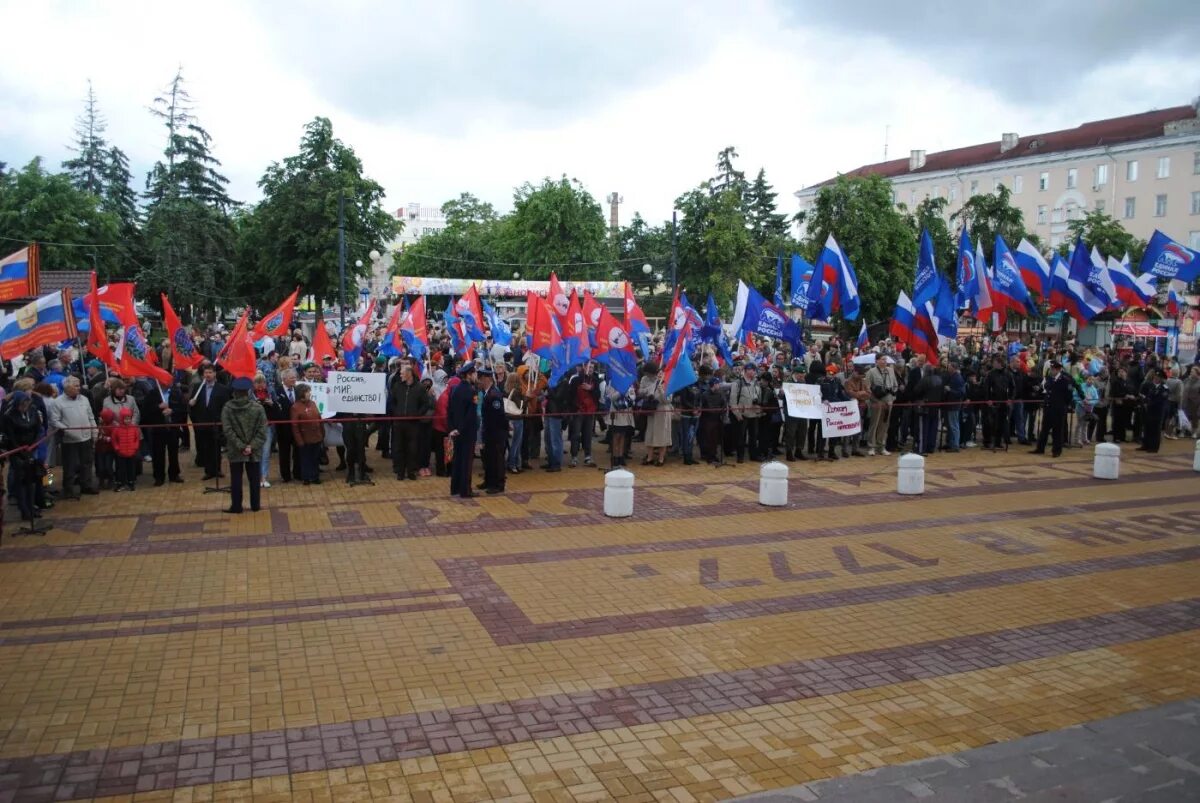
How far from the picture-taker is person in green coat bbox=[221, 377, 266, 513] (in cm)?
1259

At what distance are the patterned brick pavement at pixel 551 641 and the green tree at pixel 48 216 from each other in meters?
37.5

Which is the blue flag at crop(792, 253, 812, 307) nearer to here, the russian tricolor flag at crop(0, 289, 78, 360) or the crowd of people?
the crowd of people

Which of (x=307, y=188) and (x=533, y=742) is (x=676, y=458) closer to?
(x=533, y=742)

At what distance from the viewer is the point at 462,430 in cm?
1434

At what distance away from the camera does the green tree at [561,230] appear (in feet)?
222

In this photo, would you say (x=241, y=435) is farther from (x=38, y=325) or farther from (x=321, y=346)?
(x=321, y=346)

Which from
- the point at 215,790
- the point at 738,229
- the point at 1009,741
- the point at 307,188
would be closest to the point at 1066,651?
the point at 1009,741

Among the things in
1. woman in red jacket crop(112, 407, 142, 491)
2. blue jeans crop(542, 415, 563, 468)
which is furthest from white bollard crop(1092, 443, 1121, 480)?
woman in red jacket crop(112, 407, 142, 491)

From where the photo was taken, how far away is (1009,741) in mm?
6820

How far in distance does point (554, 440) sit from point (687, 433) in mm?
2679

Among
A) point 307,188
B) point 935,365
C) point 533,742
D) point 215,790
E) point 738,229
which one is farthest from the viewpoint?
point 738,229

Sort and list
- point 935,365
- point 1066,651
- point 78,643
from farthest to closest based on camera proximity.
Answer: point 935,365 < point 1066,651 < point 78,643

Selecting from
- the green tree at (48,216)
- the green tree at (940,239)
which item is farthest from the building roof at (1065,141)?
the green tree at (48,216)

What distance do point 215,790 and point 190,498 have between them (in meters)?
8.88
